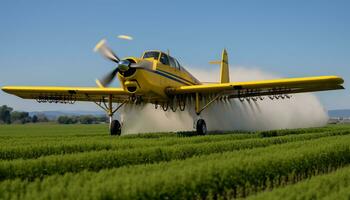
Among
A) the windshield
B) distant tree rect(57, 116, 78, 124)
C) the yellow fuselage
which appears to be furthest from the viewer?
distant tree rect(57, 116, 78, 124)

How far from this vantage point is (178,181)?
26.8 ft

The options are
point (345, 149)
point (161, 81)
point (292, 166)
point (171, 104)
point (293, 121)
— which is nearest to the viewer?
point (292, 166)

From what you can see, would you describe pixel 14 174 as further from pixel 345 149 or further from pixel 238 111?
pixel 238 111

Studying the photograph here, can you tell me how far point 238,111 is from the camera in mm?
36406

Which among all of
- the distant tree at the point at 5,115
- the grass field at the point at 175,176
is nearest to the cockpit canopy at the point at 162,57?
the grass field at the point at 175,176

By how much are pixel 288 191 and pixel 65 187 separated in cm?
399

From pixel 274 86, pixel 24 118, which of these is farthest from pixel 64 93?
pixel 24 118

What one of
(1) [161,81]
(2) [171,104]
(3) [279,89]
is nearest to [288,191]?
(1) [161,81]

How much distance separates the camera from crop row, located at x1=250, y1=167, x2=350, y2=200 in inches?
291

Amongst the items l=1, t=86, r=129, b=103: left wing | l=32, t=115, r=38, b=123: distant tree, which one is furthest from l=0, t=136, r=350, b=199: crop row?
l=32, t=115, r=38, b=123: distant tree

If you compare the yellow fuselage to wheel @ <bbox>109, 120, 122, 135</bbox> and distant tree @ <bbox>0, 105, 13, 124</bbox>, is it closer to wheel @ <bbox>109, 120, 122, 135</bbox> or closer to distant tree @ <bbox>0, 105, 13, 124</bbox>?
wheel @ <bbox>109, 120, 122, 135</bbox>

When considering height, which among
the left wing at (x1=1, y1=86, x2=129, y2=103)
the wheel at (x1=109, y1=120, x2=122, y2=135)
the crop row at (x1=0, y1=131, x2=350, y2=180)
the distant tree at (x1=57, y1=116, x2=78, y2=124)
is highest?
the distant tree at (x1=57, y1=116, x2=78, y2=124)

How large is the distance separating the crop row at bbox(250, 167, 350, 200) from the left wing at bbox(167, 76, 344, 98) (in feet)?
46.4

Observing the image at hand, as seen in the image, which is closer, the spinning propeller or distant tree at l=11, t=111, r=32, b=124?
the spinning propeller
